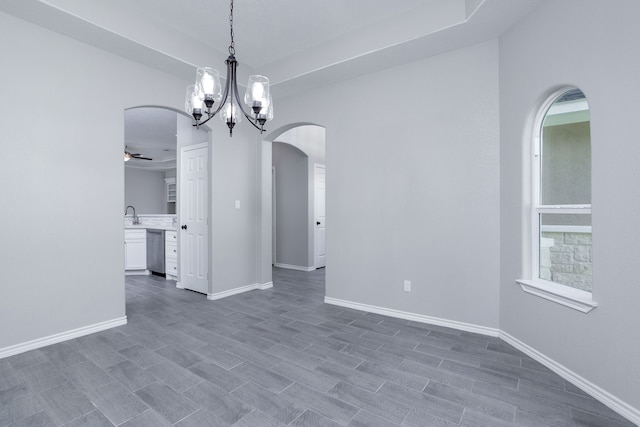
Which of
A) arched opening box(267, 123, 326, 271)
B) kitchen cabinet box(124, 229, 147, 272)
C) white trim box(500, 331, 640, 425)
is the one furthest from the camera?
arched opening box(267, 123, 326, 271)

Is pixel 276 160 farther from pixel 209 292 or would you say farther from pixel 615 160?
pixel 615 160

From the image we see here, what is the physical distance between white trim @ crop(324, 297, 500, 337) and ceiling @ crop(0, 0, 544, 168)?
275 centimetres

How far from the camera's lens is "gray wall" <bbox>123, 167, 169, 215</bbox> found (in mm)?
10977

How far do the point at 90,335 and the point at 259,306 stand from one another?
1712 mm

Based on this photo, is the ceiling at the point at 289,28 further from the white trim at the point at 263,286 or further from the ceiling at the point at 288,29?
the white trim at the point at 263,286

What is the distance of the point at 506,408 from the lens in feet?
6.24

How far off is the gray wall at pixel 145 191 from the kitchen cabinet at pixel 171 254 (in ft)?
21.6

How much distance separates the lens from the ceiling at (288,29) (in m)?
2.70

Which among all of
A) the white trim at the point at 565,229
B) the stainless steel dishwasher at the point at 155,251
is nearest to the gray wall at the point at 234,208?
the stainless steel dishwasher at the point at 155,251

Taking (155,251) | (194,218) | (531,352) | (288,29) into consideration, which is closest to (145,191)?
(155,251)

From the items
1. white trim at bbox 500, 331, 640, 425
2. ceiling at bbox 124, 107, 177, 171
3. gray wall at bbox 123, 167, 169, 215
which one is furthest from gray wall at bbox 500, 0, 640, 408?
gray wall at bbox 123, 167, 169, 215

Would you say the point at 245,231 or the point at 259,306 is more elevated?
the point at 245,231

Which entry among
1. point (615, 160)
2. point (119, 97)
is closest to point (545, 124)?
point (615, 160)

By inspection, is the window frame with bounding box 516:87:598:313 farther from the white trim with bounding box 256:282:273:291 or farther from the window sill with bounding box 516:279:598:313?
the white trim with bounding box 256:282:273:291
